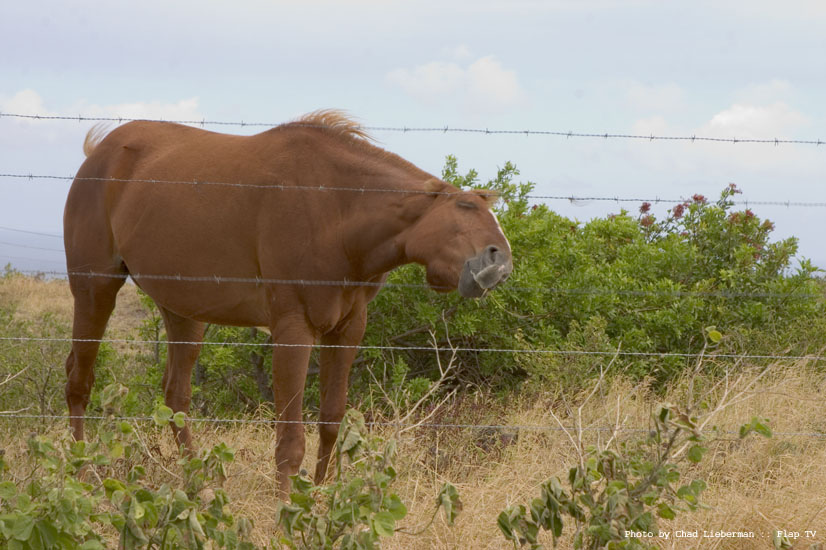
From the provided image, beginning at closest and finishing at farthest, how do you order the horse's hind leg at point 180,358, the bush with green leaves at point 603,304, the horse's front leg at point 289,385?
the horse's front leg at point 289,385 → the horse's hind leg at point 180,358 → the bush with green leaves at point 603,304

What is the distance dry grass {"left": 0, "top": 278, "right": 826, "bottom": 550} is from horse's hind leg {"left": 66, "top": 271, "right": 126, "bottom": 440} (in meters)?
0.32

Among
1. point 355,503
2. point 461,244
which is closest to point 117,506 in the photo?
point 355,503

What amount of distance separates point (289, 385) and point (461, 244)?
1.11 metres

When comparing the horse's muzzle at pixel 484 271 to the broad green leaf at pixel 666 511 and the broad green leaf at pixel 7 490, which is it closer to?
the broad green leaf at pixel 666 511

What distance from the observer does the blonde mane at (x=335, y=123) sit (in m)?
4.63

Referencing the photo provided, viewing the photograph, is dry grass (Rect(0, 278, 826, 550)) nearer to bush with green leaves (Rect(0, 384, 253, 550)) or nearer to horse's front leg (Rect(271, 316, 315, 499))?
horse's front leg (Rect(271, 316, 315, 499))

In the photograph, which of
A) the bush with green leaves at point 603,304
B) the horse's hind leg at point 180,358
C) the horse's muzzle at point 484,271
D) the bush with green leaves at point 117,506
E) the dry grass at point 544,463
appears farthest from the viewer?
the bush with green leaves at point 603,304

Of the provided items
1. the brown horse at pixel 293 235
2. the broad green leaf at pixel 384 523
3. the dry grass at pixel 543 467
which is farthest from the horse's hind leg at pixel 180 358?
the broad green leaf at pixel 384 523

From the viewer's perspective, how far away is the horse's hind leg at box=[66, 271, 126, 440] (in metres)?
5.43

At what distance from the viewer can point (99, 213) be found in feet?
17.7

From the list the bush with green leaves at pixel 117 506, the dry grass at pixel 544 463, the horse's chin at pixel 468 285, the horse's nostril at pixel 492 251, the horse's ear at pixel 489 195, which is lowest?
the dry grass at pixel 544 463

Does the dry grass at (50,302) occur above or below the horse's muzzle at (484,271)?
below

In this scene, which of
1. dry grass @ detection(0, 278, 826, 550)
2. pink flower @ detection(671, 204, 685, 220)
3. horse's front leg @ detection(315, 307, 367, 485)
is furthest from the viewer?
pink flower @ detection(671, 204, 685, 220)

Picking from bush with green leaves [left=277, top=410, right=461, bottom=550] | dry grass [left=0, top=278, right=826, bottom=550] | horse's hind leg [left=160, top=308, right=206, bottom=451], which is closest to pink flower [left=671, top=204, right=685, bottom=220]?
dry grass [left=0, top=278, right=826, bottom=550]
